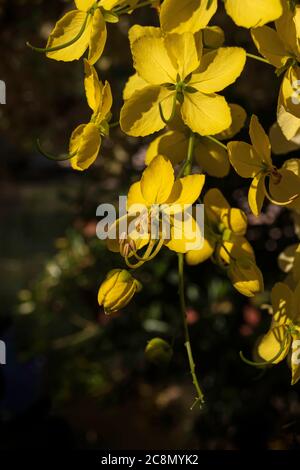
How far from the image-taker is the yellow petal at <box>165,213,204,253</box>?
18.5 inches

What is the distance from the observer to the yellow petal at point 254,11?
414 mm

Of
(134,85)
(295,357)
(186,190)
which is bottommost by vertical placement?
(295,357)

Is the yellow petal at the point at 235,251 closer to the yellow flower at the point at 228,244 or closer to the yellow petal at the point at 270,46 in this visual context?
the yellow flower at the point at 228,244

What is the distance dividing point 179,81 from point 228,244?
0.13m

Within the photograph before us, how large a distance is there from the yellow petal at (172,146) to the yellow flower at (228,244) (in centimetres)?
4

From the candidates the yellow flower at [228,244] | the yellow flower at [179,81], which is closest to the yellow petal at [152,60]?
Answer: the yellow flower at [179,81]

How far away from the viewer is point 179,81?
0.47m

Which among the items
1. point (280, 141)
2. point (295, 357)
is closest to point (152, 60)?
point (280, 141)

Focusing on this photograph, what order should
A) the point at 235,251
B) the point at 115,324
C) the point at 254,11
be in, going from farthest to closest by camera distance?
the point at 115,324, the point at 235,251, the point at 254,11

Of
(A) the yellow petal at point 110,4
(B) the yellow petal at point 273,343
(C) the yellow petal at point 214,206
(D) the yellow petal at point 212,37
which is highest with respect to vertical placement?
(D) the yellow petal at point 212,37

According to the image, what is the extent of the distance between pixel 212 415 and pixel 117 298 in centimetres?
52

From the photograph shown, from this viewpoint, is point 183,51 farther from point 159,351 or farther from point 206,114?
point 159,351

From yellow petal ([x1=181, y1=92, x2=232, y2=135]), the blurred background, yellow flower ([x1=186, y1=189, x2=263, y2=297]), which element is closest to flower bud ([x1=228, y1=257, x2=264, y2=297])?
yellow flower ([x1=186, y1=189, x2=263, y2=297])

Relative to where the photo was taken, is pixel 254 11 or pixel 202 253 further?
pixel 202 253
